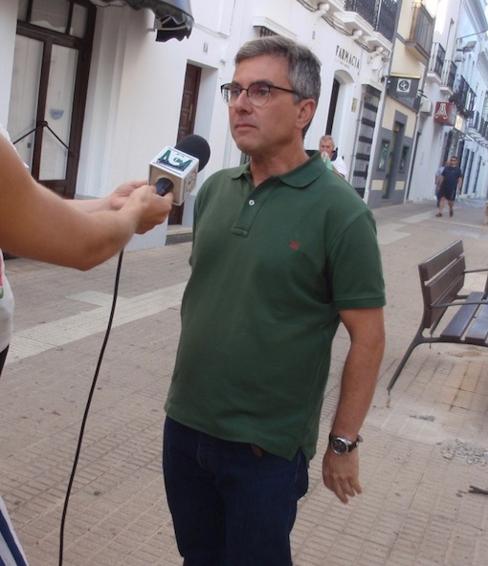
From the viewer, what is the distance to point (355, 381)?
2.12 metres

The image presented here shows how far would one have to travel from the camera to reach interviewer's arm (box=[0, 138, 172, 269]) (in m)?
1.41

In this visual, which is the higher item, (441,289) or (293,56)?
(293,56)

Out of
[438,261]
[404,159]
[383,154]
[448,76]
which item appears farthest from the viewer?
[448,76]

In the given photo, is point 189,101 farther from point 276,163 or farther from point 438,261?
point 276,163

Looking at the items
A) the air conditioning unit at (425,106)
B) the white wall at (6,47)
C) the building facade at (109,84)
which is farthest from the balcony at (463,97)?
the white wall at (6,47)

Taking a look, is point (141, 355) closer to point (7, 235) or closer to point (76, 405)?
point (76, 405)

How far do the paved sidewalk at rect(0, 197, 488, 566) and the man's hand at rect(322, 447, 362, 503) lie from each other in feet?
3.99

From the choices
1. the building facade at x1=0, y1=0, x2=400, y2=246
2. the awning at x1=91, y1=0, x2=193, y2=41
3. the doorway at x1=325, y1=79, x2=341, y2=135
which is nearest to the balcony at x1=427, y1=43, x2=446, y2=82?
the doorway at x1=325, y1=79, x2=341, y2=135

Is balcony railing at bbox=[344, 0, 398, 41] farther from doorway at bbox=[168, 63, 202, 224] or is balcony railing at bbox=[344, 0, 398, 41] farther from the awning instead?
the awning

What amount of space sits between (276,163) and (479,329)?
3931 mm

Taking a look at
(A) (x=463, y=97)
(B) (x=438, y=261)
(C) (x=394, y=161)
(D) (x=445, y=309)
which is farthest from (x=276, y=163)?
(A) (x=463, y=97)

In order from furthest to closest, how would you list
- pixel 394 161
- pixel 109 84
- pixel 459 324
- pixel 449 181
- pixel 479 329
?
pixel 394 161 → pixel 449 181 → pixel 109 84 → pixel 459 324 → pixel 479 329

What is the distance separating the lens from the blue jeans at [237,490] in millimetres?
2051

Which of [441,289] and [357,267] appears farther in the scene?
[441,289]
